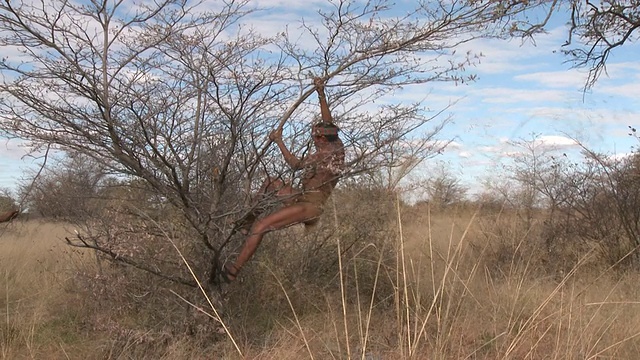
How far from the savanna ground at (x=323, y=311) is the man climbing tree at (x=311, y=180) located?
568mm

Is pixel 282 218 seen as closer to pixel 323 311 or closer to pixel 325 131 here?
pixel 325 131

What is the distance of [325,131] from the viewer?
4.86 m

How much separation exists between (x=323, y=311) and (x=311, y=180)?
6.40 ft

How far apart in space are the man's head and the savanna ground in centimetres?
92

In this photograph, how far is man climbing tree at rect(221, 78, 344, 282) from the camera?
4.80m

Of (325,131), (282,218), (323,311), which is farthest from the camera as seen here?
(323,311)

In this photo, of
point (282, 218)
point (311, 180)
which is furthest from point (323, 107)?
point (282, 218)

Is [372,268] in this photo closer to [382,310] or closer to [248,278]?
[382,310]

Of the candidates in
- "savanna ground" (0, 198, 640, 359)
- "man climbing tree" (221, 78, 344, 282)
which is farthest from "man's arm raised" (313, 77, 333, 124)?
"savanna ground" (0, 198, 640, 359)

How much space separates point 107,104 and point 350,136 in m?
2.00

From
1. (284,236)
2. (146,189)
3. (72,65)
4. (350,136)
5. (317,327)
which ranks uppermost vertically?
(72,65)

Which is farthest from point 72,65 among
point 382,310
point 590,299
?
point 590,299

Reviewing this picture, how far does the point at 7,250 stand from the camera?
10398 millimetres

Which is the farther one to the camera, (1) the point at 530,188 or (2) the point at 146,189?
(1) the point at 530,188
